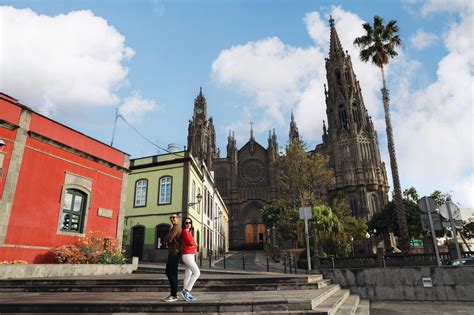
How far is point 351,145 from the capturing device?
2030 inches

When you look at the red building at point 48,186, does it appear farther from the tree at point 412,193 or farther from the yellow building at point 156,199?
the tree at point 412,193

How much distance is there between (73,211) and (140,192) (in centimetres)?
921

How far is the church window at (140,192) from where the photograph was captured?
21.6 meters

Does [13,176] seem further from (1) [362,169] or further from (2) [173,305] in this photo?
(1) [362,169]

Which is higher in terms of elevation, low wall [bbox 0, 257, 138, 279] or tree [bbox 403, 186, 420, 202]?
tree [bbox 403, 186, 420, 202]

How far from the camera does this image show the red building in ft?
34.7

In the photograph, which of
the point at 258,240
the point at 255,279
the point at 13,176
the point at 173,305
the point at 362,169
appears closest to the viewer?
the point at 173,305

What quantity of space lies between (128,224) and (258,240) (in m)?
34.5

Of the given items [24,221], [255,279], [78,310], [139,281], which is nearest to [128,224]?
[24,221]

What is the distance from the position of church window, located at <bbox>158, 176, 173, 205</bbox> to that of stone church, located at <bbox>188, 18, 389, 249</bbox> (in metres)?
31.0

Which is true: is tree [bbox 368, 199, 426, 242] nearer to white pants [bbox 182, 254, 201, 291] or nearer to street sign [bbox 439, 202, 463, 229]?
street sign [bbox 439, 202, 463, 229]

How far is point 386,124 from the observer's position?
18594 mm

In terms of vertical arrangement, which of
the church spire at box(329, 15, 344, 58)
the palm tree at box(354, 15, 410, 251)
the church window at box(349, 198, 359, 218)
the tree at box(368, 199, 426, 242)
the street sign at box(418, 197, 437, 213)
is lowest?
the street sign at box(418, 197, 437, 213)

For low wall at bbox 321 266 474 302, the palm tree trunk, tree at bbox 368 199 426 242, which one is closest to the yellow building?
low wall at bbox 321 266 474 302
